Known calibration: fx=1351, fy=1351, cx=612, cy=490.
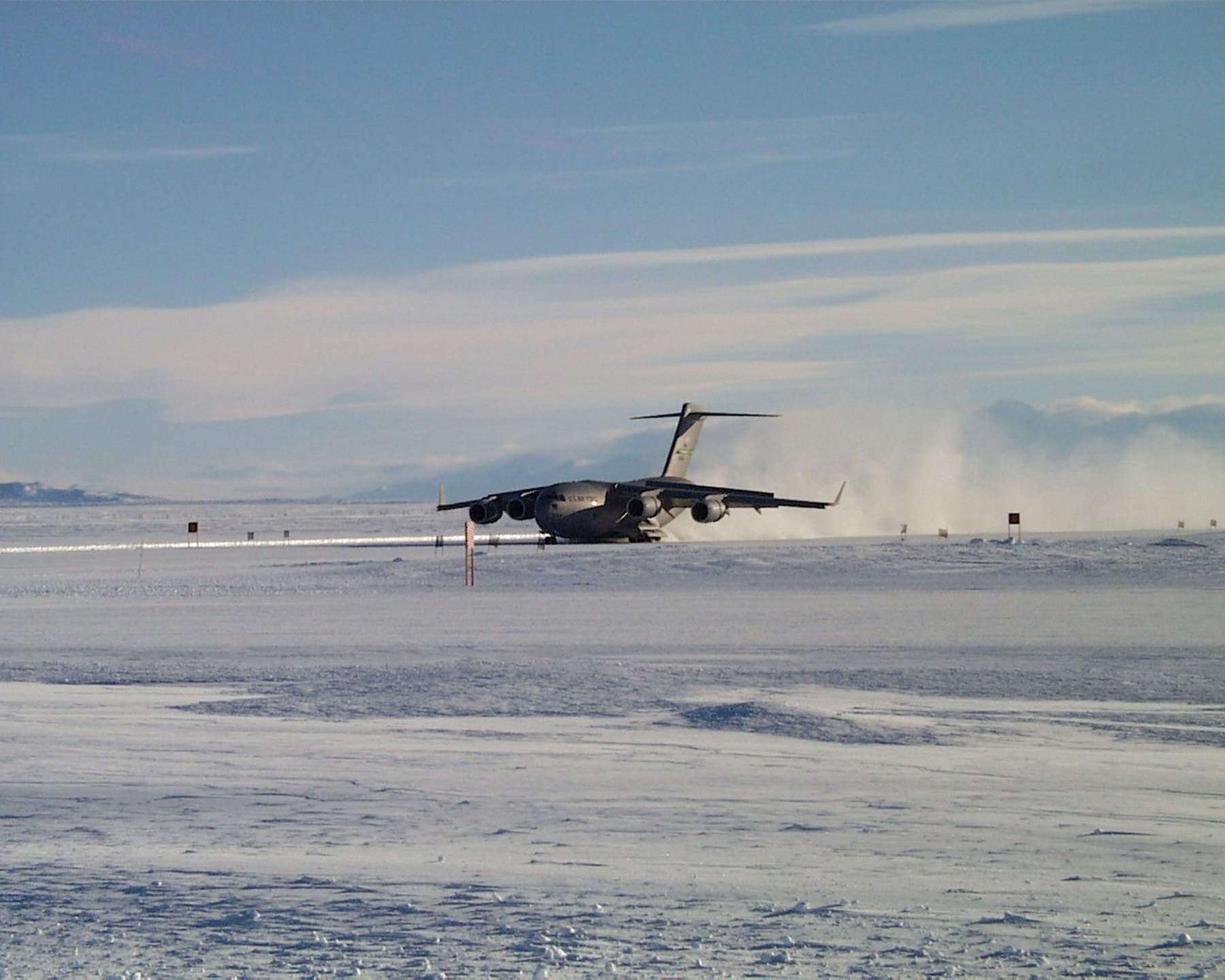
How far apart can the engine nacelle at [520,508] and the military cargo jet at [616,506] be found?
0.03m

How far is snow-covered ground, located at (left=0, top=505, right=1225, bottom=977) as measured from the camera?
5773 millimetres

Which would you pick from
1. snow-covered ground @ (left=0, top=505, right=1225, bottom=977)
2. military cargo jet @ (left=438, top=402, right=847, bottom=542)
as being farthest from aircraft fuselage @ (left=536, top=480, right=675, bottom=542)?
snow-covered ground @ (left=0, top=505, right=1225, bottom=977)

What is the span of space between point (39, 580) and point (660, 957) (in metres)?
32.4

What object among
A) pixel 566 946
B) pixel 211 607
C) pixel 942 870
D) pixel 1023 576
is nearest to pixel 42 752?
pixel 566 946

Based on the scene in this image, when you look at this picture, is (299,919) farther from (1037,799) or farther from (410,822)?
(1037,799)

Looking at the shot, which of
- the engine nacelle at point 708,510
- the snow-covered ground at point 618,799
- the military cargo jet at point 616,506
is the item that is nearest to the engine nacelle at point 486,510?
the military cargo jet at point 616,506

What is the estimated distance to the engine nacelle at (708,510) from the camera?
51.1 meters

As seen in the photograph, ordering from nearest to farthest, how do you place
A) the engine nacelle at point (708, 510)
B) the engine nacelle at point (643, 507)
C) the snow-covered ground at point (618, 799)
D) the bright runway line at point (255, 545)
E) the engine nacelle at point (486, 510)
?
the snow-covered ground at point (618, 799)
the engine nacelle at point (643, 507)
the engine nacelle at point (708, 510)
the engine nacelle at point (486, 510)
the bright runway line at point (255, 545)

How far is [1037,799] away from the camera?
28.0 ft

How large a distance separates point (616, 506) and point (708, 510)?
11.9 feet

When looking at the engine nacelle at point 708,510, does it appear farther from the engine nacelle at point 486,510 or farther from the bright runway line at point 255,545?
the engine nacelle at point 486,510

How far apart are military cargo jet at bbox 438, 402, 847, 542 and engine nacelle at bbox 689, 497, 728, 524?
0.03m

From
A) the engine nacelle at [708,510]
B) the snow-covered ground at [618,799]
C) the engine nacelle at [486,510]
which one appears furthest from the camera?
the engine nacelle at [486,510]

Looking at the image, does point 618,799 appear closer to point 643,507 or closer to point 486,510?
point 643,507
